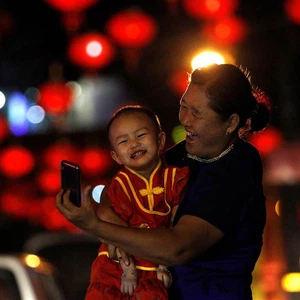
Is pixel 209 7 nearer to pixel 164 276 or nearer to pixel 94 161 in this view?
pixel 164 276

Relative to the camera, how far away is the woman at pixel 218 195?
3.54 metres

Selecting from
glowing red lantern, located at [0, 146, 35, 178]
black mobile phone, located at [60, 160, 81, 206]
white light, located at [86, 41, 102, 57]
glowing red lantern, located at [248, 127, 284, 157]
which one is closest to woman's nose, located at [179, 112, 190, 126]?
black mobile phone, located at [60, 160, 81, 206]

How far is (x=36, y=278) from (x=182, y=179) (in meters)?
3.74

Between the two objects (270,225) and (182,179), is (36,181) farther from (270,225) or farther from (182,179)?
(182,179)

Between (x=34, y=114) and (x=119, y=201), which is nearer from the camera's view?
(x=119, y=201)

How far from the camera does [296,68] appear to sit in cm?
1433

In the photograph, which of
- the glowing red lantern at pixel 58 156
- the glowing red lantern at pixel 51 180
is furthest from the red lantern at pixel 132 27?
the glowing red lantern at pixel 51 180

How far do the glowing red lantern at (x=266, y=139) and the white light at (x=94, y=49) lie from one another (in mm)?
2521

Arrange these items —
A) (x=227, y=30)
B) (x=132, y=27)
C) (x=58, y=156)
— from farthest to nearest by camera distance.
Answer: (x=58, y=156), (x=227, y=30), (x=132, y=27)

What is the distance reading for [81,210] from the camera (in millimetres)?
3355

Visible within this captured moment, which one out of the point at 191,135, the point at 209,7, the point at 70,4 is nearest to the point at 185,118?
the point at 191,135

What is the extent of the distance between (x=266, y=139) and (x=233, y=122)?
34.9 ft

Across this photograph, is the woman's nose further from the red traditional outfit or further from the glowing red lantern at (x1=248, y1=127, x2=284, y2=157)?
the glowing red lantern at (x1=248, y1=127, x2=284, y2=157)

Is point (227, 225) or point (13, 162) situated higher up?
point (13, 162)
